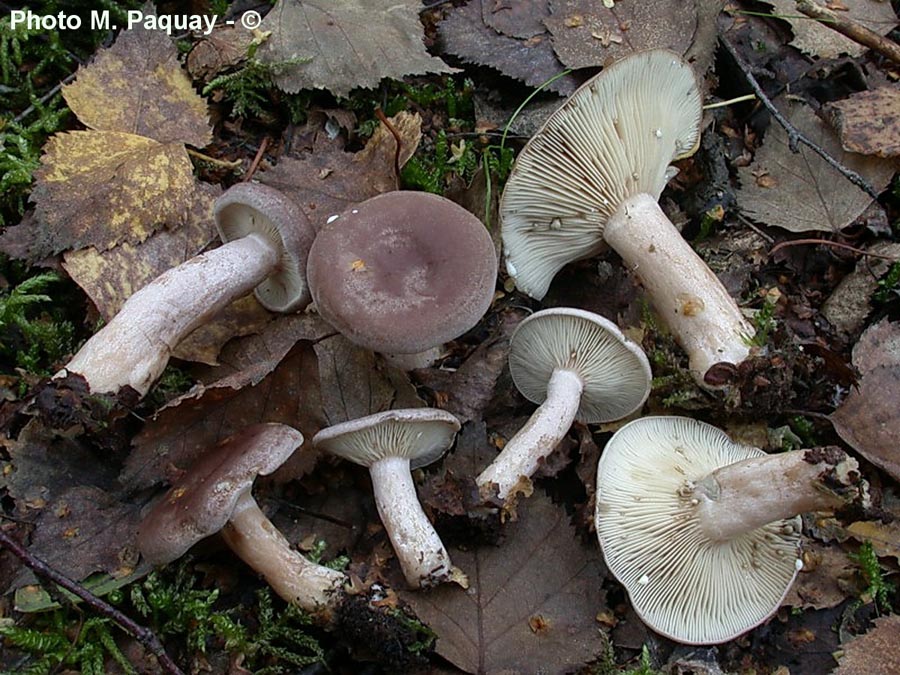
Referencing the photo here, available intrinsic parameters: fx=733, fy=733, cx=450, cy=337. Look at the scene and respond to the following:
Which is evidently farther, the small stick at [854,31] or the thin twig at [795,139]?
the small stick at [854,31]

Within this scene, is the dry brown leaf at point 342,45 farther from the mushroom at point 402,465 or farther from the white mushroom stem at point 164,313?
the mushroom at point 402,465

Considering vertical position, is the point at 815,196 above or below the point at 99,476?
below

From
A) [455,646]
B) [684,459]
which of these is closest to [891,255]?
[684,459]

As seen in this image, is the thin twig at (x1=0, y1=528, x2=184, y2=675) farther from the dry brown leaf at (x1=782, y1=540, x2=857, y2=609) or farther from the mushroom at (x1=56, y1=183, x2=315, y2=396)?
the dry brown leaf at (x1=782, y1=540, x2=857, y2=609)

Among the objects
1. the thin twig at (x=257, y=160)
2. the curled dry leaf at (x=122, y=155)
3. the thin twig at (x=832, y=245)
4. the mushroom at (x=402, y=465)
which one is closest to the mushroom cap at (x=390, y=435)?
the mushroom at (x=402, y=465)

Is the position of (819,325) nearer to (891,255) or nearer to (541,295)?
(891,255)
